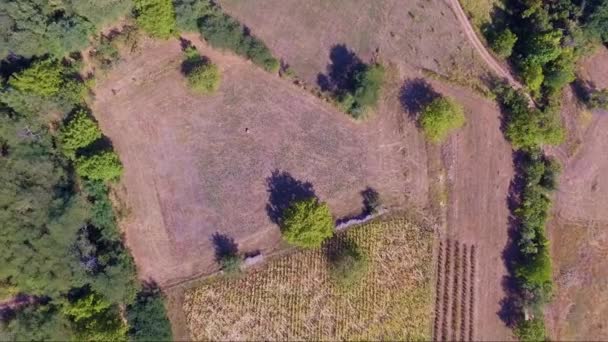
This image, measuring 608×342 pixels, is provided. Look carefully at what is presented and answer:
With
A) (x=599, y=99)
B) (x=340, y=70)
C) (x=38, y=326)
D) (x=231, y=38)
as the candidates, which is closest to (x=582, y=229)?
(x=599, y=99)

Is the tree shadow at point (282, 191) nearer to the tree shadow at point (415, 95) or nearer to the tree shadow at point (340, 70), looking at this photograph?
the tree shadow at point (340, 70)

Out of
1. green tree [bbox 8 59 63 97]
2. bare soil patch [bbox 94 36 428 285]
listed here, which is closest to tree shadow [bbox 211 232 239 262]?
bare soil patch [bbox 94 36 428 285]

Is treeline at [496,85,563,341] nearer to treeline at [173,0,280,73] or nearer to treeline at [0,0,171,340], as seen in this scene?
treeline at [173,0,280,73]

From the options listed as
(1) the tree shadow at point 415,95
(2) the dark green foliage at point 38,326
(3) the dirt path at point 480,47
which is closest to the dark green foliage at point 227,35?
(1) the tree shadow at point 415,95

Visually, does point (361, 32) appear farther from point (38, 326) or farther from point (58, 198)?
point (38, 326)

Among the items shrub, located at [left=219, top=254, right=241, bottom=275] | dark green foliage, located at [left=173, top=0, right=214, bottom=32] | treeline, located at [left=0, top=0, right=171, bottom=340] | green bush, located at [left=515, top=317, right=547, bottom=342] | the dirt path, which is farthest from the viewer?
the dirt path

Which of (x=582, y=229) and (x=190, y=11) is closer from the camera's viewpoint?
(x=190, y=11)

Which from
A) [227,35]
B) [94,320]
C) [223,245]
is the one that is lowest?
[94,320]
